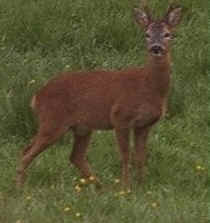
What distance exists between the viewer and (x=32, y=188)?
9.63m

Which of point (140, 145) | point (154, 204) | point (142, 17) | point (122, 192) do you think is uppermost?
point (142, 17)

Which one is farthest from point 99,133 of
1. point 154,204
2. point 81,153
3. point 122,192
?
point 154,204

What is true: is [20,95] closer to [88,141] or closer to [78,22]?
[88,141]

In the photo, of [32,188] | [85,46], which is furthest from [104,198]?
[85,46]

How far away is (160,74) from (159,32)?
16.4 inches

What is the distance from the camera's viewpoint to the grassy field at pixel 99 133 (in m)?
8.50

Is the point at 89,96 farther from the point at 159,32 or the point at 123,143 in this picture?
the point at 159,32

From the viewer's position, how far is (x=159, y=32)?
1021 cm

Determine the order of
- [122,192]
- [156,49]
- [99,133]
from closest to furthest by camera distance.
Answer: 1. [122,192]
2. [156,49]
3. [99,133]

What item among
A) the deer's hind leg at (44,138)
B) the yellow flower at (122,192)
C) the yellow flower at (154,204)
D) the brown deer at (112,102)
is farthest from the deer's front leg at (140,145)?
the yellow flower at (154,204)

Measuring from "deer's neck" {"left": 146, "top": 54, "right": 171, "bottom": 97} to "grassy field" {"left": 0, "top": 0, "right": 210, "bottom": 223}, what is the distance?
2.16 feet

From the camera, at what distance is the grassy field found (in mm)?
8500

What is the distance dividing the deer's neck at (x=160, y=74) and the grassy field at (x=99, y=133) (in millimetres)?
658

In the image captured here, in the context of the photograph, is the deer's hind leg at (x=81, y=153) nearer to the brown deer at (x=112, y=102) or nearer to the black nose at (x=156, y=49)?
the brown deer at (x=112, y=102)
